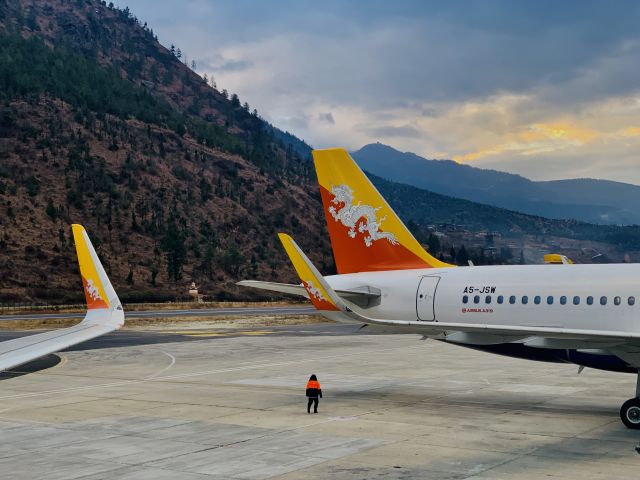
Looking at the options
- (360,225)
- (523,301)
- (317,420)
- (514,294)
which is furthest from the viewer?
(360,225)

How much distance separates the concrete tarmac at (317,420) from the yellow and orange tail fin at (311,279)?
3588mm

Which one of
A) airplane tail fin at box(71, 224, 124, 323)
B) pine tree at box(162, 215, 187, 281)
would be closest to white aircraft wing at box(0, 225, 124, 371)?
airplane tail fin at box(71, 224, 124, 323)

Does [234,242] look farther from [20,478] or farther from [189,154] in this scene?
[20,478]

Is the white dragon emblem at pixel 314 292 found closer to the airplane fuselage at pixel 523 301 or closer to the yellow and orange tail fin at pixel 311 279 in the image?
the yellow and orange tail fin at pixel 311 279

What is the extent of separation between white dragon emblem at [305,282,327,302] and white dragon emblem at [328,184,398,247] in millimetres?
6304

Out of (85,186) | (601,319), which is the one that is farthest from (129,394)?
(85,186)

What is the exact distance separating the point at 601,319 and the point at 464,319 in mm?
4661

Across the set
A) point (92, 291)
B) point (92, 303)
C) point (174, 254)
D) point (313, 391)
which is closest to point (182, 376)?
point (313, 391)

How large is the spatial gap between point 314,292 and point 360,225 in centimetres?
678

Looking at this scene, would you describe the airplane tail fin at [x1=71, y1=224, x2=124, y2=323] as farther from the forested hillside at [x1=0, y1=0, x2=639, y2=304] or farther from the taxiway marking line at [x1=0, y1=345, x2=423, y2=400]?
the forested hillside at [x1=0, y1=0, x2=639, y2=304]

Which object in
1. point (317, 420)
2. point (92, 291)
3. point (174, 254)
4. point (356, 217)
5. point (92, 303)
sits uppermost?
point (174, 254)

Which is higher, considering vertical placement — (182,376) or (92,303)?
(92,303)

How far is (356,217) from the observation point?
96.2ft

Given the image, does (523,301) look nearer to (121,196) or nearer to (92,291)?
(92,291)
